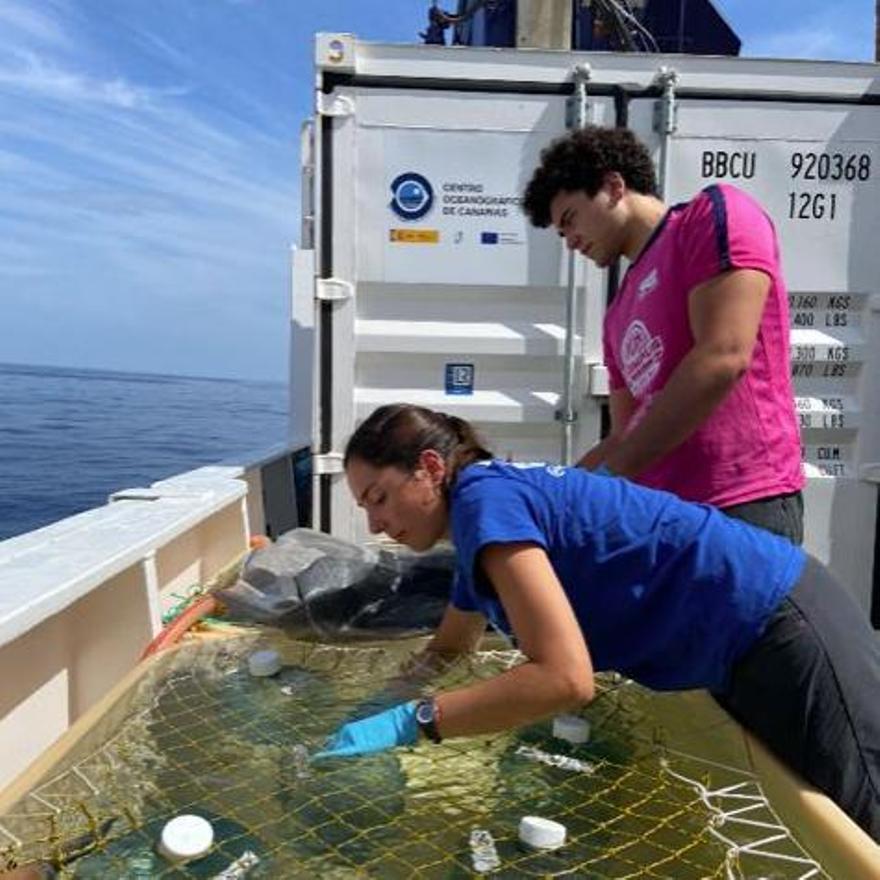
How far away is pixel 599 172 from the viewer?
238cm

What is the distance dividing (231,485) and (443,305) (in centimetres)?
116

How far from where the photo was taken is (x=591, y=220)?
2410mm

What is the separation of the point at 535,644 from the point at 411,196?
261 cm

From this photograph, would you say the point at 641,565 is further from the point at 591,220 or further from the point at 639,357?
the point at 591,220

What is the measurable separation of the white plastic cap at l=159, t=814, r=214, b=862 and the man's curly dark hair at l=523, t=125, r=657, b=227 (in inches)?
69.1

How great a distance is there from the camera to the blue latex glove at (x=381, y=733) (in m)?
1.74

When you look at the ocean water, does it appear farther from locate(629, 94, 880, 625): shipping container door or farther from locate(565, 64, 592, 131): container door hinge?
locate(629, 94, 880, 625): shipping container door

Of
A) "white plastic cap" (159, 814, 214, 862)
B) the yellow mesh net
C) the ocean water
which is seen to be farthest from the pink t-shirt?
the ocean water

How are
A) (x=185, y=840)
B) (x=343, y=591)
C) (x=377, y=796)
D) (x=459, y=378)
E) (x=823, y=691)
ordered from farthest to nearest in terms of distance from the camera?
(x=459, y=378) < (x=343, y=591) < (x=377, y=796) < (x=823, y=691) < (x=185, y=840)

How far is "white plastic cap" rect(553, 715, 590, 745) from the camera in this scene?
1986 mm

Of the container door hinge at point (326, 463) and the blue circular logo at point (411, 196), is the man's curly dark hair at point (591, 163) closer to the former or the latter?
the blue circular logo at point (411, 196)

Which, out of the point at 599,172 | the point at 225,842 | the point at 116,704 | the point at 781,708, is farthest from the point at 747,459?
the point at 116,704

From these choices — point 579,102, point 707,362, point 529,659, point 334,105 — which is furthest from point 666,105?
point 529,659

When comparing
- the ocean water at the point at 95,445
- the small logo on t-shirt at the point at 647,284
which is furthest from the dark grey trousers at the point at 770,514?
the ocean water at the point at 95,445
